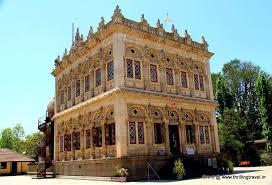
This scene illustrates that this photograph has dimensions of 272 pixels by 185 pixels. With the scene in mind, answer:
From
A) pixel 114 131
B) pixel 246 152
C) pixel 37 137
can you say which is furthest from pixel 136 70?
pixel 37 137

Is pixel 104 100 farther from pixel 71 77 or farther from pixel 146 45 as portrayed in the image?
pixel 71 77

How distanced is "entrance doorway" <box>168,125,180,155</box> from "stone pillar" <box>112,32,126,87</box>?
530 centimetres

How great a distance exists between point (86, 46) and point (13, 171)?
86.0 feet

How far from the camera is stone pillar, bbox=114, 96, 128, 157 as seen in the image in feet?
61.0

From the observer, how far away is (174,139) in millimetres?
22031

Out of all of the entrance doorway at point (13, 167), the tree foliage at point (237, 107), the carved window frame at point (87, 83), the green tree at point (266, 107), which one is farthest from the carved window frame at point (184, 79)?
the entrance doorway at point (13, 167)

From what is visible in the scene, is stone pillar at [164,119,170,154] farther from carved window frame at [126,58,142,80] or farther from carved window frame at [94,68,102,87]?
carved window frame at [94,68,102,87]

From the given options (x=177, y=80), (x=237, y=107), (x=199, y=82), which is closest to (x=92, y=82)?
(x=177, y=80)

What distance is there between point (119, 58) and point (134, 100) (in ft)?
10.0

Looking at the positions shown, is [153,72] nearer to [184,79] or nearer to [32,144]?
[184,79]

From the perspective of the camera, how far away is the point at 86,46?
23.9m

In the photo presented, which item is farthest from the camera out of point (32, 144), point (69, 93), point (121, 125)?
point (32, 144)

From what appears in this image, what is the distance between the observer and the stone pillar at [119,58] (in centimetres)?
1988

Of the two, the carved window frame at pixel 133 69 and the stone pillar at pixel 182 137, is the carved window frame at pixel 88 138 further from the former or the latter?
the stone pillar at pixel 182 137
